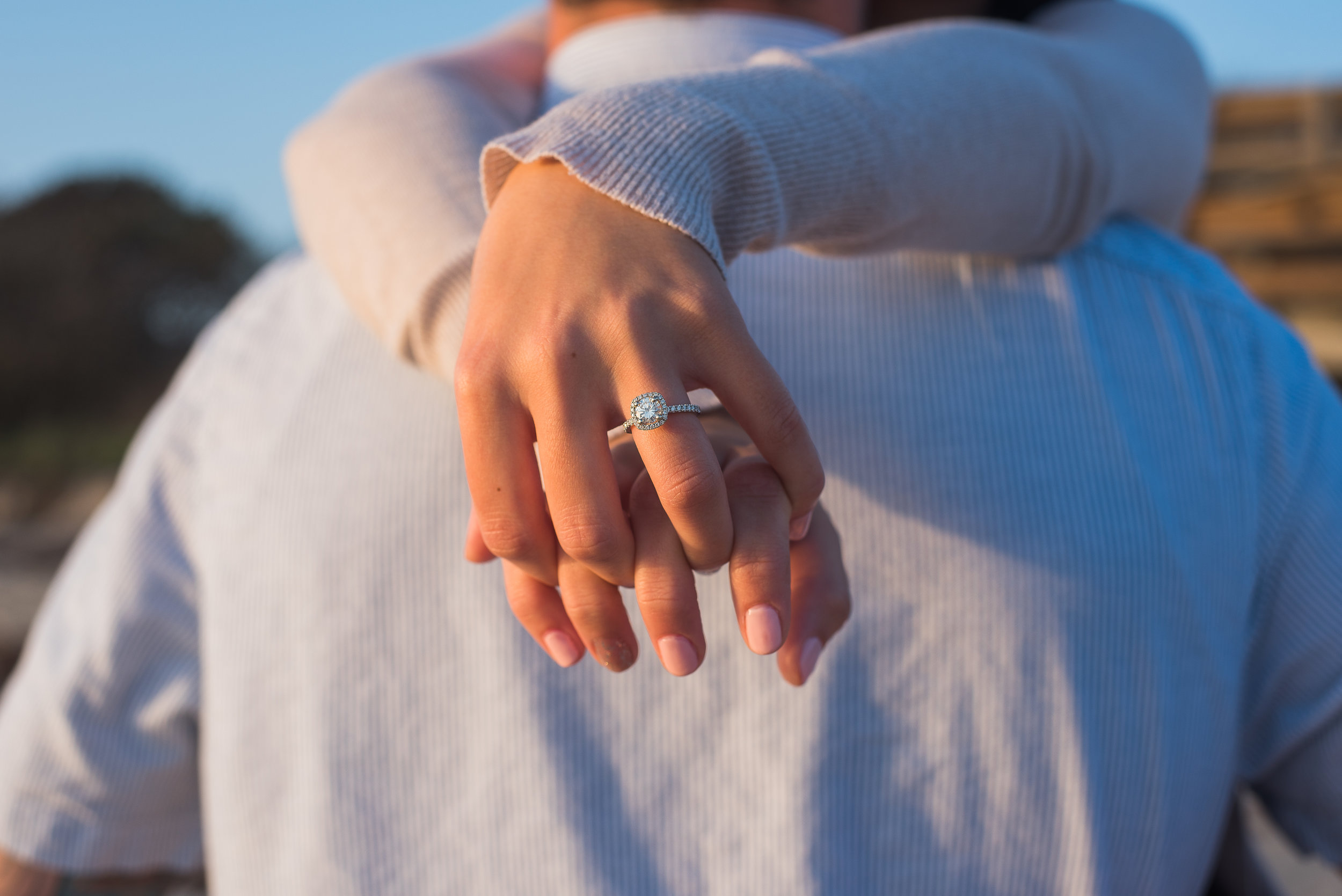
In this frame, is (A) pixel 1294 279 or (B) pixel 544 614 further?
(A) pixel 1294 279

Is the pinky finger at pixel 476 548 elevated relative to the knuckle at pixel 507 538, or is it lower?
lower

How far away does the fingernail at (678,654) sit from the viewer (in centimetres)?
56

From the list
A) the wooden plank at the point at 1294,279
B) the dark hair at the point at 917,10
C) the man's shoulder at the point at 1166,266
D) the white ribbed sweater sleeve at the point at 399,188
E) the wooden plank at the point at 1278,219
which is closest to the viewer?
the white ribbed sweater sleeve at the point at 399,188

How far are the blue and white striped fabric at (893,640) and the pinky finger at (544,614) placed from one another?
0.23 m

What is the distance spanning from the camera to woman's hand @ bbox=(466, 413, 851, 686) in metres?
0.56

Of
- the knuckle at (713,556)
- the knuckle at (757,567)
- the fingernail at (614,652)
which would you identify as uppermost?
the knuckle at (713,556)

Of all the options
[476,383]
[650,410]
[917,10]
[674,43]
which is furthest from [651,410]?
[917,10]

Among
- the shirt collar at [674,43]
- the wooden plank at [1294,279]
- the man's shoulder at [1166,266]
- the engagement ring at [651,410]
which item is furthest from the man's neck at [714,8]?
the wooden plank at [1294,279]

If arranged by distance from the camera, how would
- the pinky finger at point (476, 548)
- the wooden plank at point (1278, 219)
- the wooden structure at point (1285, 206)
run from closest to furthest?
the pinky finger at point (476, 548)
the wooden plank at point (1278, 219)
the wooden structure at point (1285, 206)

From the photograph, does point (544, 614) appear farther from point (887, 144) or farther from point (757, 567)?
point (887, 144)

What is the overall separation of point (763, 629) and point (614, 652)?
0.33 feet

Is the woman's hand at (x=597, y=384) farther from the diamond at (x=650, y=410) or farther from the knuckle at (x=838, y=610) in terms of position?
the knuckle at (x=838, y=610)

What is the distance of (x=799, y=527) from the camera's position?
0.61 metres

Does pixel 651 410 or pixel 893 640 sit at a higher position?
pixel 651 410
